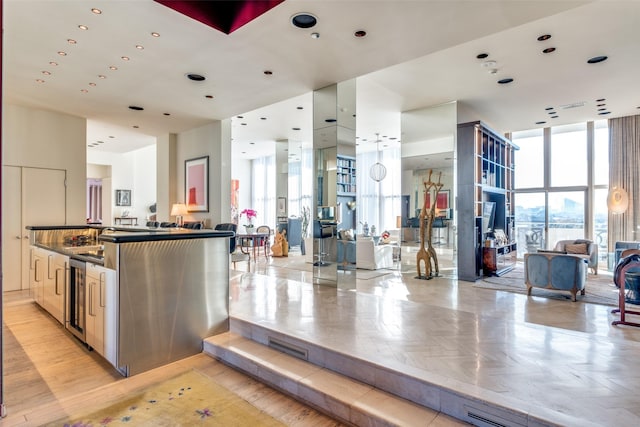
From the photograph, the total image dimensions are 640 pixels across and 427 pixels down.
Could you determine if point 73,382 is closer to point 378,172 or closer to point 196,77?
point 196,77

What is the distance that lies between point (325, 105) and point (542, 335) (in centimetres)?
422

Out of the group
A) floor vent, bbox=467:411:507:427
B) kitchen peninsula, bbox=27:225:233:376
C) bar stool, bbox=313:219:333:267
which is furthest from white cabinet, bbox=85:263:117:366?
bar stool, bbox=313:219:333:267

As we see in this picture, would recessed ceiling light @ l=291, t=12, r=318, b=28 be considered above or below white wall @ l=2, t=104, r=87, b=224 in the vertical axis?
above

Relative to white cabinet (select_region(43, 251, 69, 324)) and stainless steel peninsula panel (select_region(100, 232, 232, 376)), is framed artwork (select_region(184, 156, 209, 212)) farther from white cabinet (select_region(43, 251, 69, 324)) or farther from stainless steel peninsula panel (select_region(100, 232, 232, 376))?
stainless steel peninsula panel (select_region(100, 232, 232, 376))

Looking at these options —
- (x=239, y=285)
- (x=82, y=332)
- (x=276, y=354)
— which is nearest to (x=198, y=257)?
(x=276, y=354)

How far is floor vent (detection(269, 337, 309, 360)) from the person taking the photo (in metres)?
3.14

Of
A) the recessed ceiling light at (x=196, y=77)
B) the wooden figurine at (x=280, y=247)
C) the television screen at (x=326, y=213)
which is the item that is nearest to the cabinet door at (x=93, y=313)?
the recessed ceiling light at (x=196, y=77)

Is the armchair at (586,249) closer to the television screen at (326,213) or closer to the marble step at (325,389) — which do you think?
the television screen at (326,213)

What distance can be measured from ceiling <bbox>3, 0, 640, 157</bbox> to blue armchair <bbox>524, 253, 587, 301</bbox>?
2.93 meters

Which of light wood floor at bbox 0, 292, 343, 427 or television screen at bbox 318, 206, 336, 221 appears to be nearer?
light wood floor at bbox 0, 292, 343, 427

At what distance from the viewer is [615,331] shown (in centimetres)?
377

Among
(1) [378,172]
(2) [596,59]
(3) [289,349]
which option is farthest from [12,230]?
(2) [596,59]

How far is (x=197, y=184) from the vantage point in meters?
8.07

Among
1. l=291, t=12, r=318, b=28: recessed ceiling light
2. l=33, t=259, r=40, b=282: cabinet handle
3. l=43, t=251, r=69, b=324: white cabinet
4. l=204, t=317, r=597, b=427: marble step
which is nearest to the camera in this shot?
l=204, t=317, r=597, b=427: marble step
